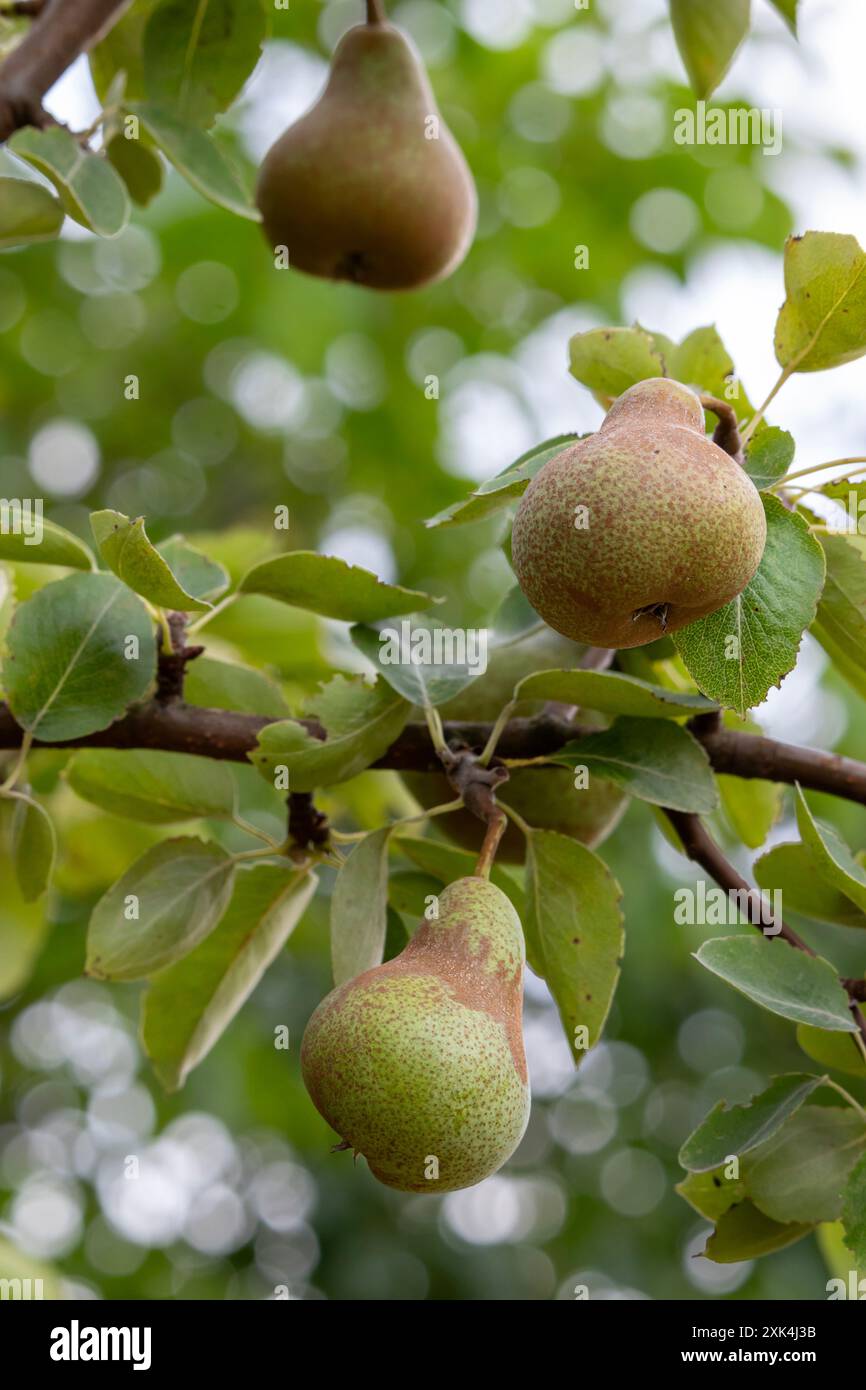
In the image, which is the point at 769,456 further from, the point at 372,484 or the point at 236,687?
the point at 372,484

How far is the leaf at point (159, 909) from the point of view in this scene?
100 centimetres

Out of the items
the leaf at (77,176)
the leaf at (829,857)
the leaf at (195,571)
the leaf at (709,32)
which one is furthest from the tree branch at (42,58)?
the leaf at (829,857)

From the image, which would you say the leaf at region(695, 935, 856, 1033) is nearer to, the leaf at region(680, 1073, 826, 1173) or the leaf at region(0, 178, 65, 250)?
the leaf at region(680, 1073, 826, 1173)

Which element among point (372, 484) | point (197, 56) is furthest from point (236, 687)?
point (372, 484)

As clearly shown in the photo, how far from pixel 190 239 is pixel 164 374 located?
708 millimetres

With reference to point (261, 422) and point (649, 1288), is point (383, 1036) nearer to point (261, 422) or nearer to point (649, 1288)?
point (261, 422)

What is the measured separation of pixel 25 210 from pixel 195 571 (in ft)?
0.98

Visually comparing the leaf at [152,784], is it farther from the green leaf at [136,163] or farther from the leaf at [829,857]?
the green leaf at [136,163]

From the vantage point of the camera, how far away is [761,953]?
89 cm

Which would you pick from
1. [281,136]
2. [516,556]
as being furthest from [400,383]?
[516,556]

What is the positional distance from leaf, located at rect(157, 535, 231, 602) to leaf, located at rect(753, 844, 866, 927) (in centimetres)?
45

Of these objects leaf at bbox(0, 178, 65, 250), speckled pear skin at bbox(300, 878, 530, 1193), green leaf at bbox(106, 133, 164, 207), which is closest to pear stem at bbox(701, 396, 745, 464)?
speckled pear skin at bbox(300, 878, 530, 1193)

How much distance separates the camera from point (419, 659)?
968 millimetres

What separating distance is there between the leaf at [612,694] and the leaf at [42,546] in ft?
1.07
